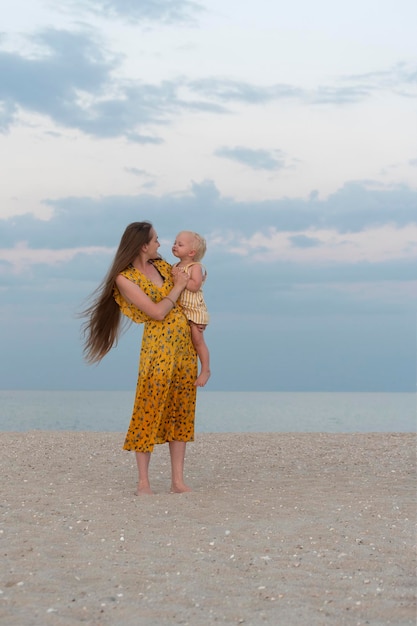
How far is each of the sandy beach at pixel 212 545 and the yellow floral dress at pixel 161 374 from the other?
2.17 feet

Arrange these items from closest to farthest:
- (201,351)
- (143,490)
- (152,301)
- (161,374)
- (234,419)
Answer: (152,301), (161,374), (201,351), (143,490), (234,419)

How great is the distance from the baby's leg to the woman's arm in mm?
379

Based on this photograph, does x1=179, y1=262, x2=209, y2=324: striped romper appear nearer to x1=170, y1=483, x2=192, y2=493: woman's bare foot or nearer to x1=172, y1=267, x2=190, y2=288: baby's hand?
x1=172, y1=267, x2=190, y2=288: baby's hand

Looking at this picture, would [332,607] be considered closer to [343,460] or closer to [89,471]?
[89,471]

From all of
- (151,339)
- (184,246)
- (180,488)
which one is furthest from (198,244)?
(180,488)

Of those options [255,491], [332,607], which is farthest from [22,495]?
[332,607]

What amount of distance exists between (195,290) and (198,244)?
442 mm

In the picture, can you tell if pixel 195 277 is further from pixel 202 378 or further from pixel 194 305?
pixel 202 378

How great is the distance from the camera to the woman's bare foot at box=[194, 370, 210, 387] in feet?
27.8

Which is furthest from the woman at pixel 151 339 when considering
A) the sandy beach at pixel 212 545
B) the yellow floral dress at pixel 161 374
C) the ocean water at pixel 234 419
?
the ocean water at pixel 234 419

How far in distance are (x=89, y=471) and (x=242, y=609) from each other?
239 inches

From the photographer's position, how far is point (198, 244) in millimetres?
8102

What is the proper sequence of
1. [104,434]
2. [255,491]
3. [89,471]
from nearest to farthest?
[255,491], [89,471], [104,434]

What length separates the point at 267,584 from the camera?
5.47 metres
